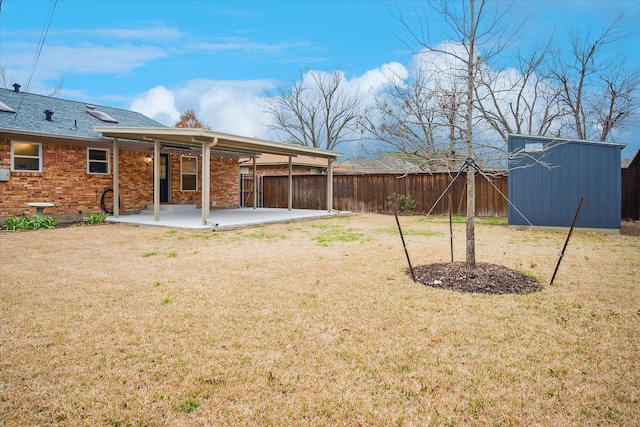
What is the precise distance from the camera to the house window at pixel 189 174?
16.3 m

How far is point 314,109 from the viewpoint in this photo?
3381cm

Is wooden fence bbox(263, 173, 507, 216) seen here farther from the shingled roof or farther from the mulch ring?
the mulch ring

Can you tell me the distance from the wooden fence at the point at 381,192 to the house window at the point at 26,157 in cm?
1035

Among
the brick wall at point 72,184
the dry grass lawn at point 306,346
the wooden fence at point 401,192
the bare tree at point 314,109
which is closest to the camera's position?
the dry grass lawn at point 306,346

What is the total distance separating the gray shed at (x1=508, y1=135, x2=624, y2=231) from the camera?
10.8 metres

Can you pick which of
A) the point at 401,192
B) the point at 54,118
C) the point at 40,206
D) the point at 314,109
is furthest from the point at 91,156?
the point at 314,109

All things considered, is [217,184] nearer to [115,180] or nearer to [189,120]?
[115,180]

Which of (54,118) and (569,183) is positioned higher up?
(54,118)

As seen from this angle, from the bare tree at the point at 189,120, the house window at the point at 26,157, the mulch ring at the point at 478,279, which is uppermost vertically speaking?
the bare tree at the point at 189,120

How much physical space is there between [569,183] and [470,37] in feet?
24.9

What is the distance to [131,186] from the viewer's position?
14273 mm

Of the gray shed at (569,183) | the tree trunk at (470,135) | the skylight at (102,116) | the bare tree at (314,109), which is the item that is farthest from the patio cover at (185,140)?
the bare tree at (314,109)

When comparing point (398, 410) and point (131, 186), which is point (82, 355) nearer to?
point (398, 410)

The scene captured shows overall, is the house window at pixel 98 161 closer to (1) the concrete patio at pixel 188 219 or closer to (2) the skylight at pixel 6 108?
(1) the concrete patio at pixel 188 219
